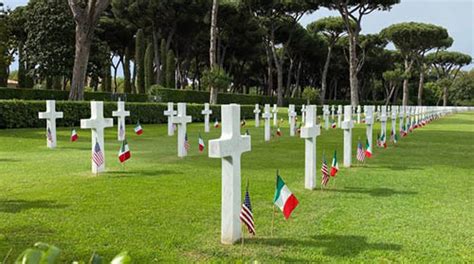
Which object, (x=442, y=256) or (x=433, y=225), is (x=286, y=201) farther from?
(x=433, y=225)

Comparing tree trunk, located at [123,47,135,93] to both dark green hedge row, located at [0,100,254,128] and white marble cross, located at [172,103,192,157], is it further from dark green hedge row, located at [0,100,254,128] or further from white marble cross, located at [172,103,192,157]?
white marble cross, located at [172,103,192,157]

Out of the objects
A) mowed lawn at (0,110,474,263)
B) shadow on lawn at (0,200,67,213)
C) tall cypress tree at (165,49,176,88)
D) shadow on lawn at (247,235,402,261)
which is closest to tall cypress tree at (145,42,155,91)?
tall cypress tree at (165,49,176,88)

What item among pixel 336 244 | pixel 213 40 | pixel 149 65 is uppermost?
pixel 213 40

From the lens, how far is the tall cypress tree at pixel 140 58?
41.2 meters

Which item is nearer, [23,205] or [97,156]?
[23,205]

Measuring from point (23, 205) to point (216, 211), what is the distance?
2336 millimetres

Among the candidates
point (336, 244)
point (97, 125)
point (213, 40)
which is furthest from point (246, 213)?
point (213, 40)

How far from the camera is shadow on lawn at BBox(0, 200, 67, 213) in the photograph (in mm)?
5652

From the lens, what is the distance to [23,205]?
5852mm

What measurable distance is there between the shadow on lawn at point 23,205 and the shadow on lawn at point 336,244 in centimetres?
268

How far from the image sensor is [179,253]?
417cm

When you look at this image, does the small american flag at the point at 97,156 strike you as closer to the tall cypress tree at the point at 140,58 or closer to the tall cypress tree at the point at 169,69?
the tall cypress tree at the point at 169,69

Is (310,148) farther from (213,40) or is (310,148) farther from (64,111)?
(213,40)

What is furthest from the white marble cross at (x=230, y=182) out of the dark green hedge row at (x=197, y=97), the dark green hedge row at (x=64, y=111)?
the dark green hedge row at (x=197, y=97)
